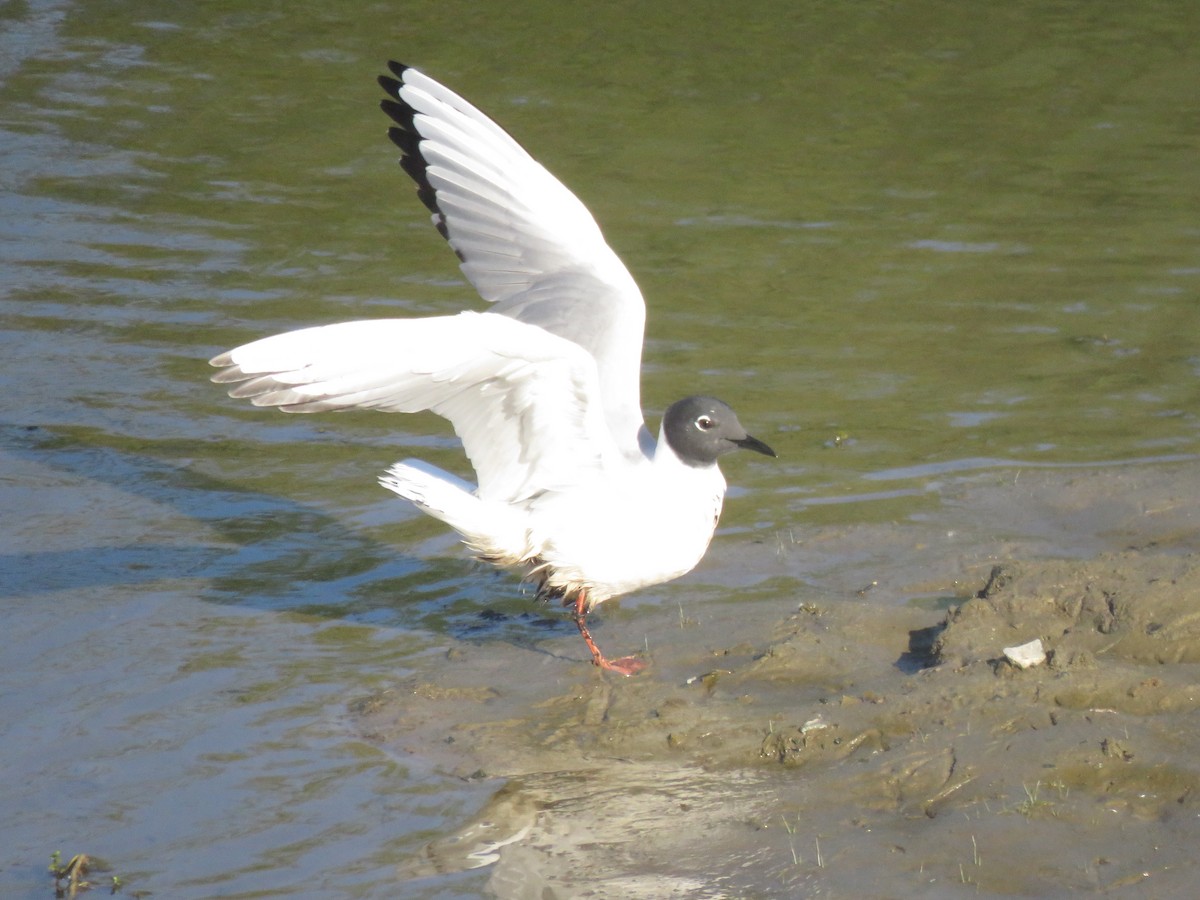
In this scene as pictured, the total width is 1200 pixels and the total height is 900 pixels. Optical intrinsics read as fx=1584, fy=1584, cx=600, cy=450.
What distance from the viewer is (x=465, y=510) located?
19.0 ft

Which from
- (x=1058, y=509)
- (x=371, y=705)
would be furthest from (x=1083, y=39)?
(x=371, y=705)

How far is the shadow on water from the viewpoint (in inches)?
258

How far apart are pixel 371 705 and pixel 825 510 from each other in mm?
2524

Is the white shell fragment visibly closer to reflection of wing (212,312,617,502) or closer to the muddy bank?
the muddy bank

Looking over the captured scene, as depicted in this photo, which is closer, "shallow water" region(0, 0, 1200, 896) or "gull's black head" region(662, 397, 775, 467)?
"shallow water" region(0, 0, 1200, 896)

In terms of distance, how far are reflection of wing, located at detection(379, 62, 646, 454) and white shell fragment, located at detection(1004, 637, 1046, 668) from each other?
2.08 metres

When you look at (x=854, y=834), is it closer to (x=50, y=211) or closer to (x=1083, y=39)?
(x=50, y=211)

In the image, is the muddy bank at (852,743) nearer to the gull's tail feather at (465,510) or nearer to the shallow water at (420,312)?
the shallow water at (420,312)

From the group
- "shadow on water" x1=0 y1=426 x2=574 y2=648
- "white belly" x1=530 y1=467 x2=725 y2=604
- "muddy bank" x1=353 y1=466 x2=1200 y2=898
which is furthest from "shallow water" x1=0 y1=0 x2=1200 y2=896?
"white belly" x1=530 y1=467 x2=725 y2=604

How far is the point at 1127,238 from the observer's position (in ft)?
35.4

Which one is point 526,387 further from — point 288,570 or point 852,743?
point 288,570

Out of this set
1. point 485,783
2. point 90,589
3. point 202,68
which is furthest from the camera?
point 202,68

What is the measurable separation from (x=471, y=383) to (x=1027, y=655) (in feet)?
6.70

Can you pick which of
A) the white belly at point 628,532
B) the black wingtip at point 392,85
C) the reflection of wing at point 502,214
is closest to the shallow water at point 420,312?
the white belly at point 628,532
